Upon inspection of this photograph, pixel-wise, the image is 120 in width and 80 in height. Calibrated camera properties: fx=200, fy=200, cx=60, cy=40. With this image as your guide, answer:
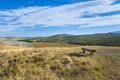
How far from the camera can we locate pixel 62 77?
57.2 ft

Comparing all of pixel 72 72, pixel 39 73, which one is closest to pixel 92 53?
pixel 72 72

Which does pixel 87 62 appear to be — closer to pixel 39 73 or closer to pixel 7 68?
pixel 39 73

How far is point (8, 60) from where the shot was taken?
884 inches

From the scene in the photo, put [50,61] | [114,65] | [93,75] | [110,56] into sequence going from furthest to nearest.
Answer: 1. [110,56]
2. [50,61]
3. [114,65]
4. [93,75]

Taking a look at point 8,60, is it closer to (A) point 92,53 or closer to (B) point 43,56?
(B) point 43,56

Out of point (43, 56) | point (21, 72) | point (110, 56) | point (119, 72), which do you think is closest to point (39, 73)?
point (21, 72)

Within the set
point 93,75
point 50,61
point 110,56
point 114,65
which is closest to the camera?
point 93,75

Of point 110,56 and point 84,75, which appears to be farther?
point 110,56

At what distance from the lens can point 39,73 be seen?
18172 millimetres

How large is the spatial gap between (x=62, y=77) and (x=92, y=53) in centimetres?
711

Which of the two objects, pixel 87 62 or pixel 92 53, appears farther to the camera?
pixel 92 53

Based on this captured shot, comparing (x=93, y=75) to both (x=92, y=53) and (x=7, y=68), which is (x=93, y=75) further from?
(x=7, y=68)

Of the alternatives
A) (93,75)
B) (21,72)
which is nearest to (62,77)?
(93,75)

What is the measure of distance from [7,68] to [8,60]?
9.75ft
